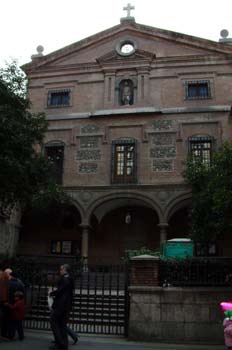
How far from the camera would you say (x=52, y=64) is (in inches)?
927

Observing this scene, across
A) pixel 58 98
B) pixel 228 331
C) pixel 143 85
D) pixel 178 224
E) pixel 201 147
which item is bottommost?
pixel 228 331

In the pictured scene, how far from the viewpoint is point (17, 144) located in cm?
1145

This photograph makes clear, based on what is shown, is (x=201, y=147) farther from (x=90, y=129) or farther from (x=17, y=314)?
(x=17, y=314)

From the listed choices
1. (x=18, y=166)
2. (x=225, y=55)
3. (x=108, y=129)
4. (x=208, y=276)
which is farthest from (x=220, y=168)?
(x=225, y=55)

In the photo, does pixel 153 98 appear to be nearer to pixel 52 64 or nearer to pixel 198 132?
pixel 198 132

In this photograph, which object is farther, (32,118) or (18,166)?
(32,118)

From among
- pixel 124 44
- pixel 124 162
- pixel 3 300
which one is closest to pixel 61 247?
pixel 124 162

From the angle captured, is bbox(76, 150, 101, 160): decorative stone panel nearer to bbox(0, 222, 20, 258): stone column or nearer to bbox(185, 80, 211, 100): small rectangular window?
bbox(0, 222, 20, 258): stone column

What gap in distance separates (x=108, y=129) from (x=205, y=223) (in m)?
9.13

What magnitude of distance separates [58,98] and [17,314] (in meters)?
15.8

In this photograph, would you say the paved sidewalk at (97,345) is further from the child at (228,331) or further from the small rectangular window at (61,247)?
the small rectangular window at (61,247)

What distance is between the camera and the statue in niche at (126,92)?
2178cm

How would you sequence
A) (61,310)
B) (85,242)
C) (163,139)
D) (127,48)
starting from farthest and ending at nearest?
(127,48) < (163,139) < (85,242) < (61,310)

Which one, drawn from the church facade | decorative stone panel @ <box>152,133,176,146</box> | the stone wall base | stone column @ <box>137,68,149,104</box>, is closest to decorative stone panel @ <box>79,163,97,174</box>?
the church facade
